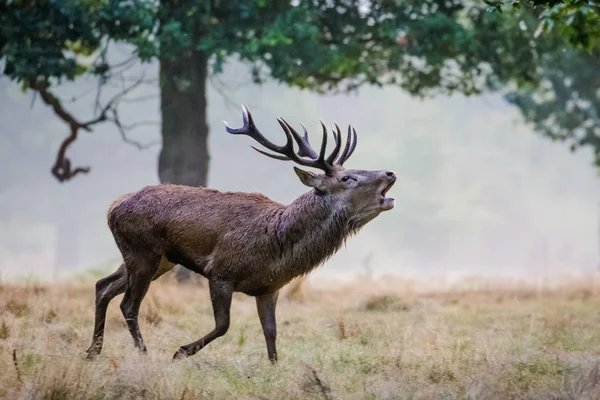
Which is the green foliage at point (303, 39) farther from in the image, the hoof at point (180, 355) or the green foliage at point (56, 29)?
the hoof at point (180, 355)

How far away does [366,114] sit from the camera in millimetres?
53000

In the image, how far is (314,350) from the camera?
828cm

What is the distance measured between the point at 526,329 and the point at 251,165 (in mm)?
35008

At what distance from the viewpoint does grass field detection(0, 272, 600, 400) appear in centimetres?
596

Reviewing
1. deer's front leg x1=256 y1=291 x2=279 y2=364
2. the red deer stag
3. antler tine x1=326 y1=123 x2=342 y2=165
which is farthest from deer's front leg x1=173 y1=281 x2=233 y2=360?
antler tine x1=326 y1=123 x2=342 y2=165

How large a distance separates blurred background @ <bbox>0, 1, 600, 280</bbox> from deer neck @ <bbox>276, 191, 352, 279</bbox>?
241 centimetres

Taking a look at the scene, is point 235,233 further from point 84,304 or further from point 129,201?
point 84,304

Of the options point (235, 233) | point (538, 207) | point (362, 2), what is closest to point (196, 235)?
point (235, 233)

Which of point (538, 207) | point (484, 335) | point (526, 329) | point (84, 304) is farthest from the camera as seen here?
point (538, 207)

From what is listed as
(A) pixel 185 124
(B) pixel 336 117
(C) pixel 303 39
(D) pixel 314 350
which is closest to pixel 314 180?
(D) pixel 314 350

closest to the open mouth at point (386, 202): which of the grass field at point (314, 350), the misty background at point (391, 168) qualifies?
the grass field at point (314, 350)

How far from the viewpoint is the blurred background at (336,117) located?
45.9 ft

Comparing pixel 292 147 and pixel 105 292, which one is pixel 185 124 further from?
pixel 292 147

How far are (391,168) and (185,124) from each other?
104 feet
